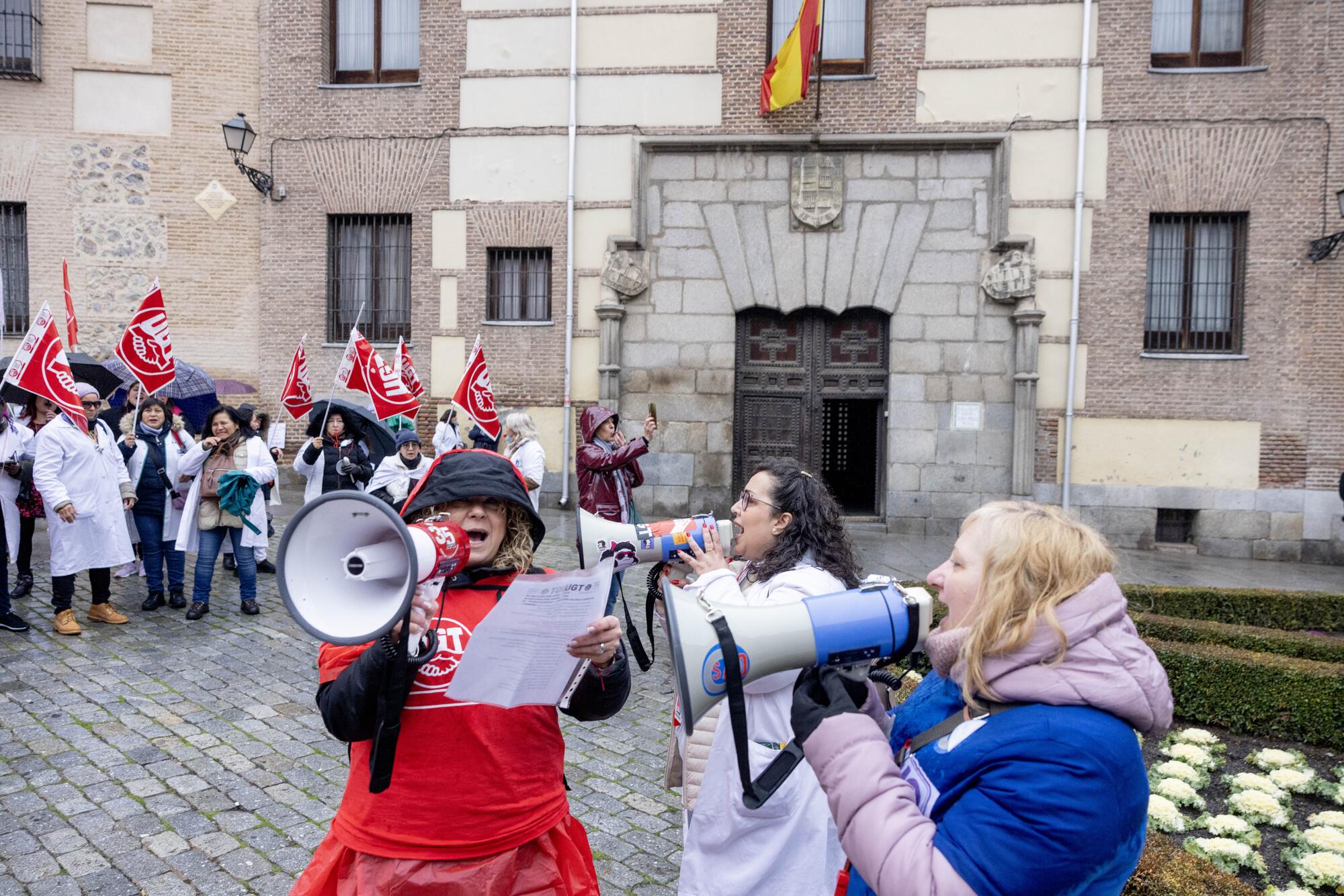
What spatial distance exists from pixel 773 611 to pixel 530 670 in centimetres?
53

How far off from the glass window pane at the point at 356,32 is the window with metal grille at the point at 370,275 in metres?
2.48

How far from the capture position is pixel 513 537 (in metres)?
2.24

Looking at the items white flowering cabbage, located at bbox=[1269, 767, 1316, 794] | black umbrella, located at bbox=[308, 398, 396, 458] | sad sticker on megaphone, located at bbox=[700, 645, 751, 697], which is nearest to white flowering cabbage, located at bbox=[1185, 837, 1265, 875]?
white flowering cabbage, located at bbox=[1269, 767, 1316, 794]

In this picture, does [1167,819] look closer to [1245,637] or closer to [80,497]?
[1245,637]

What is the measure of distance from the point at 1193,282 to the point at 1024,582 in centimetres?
1299

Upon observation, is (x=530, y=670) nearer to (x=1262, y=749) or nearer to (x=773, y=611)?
(x=773, y=611)

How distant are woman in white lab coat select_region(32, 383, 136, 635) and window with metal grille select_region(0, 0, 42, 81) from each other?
980 centimetres

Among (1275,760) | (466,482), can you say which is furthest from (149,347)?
(1275,760)

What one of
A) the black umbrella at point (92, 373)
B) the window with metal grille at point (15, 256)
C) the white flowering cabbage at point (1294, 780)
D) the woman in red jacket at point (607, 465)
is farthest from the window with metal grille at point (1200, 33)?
the window with metal grille at point (15, 256)

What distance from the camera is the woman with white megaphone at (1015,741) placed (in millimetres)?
1355

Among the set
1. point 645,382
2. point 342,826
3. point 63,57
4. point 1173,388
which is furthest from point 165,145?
point 1173,388

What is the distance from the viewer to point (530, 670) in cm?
181

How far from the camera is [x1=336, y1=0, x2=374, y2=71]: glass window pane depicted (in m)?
13.5

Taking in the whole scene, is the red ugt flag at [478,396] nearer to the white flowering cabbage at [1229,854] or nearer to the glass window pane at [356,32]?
the glass window pane at [356,32]
